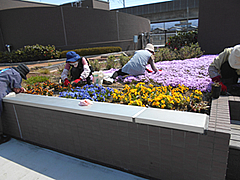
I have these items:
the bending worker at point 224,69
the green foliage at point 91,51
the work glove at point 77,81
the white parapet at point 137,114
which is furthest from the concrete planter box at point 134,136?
the green foliage at point 91,51

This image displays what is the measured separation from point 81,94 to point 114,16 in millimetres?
17376

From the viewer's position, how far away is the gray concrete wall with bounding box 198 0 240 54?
7668 millimetres

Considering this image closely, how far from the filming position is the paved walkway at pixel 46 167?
2219mm

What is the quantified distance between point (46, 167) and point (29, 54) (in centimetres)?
1336

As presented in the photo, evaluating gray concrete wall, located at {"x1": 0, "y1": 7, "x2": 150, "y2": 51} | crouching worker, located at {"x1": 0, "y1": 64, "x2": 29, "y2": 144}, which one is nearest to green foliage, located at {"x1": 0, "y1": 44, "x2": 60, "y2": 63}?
gray concrete wall, located at {"x1": 0, "y1": 7, "x2": 150, "y2": 51}

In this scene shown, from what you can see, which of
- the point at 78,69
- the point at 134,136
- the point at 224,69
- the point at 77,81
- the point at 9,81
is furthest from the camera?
the point at 78,69

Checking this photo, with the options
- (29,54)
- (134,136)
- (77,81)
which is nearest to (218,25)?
(77,81)

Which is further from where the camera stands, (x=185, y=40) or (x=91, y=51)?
(x=91, y=51)

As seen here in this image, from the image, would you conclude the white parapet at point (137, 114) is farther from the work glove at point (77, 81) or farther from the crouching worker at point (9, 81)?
the work glove at point (77, 81)

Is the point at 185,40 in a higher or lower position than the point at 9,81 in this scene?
higher

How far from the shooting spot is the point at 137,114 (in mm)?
Answer: 2010

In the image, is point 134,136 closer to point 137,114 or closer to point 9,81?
point 137,114

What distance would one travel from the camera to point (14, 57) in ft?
44.1

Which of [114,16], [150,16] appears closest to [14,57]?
[114,16]
